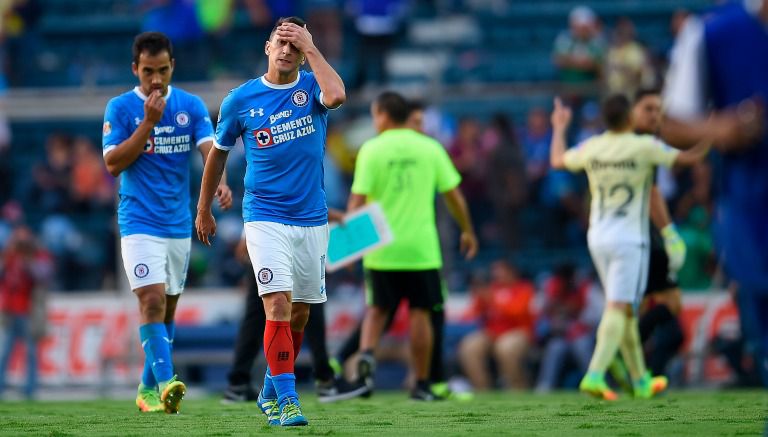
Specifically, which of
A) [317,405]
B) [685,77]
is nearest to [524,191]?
[317,405]

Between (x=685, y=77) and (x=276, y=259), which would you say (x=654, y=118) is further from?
(x=685, y=77)

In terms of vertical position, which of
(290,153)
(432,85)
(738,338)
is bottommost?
(738,338)

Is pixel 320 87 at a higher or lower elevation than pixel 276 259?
higher

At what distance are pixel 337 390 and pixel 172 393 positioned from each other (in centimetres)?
280

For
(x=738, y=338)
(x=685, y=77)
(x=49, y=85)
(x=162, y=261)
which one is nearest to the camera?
(x=685, y=77)

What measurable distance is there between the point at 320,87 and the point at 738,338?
8.85 m

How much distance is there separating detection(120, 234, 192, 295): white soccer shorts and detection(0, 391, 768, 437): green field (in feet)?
3.00

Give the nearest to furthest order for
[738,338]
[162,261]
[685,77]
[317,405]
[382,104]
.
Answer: [685,77], [162,261], [317,405], [382,104], [738,338]

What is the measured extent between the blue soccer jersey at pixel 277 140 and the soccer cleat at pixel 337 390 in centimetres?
347

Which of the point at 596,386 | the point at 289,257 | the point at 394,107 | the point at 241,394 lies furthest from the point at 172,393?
the point at 394,107

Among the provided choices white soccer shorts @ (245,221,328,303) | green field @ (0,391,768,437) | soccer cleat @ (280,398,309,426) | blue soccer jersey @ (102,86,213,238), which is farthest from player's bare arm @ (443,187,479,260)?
soccer cleat @ (280,398,309,426)

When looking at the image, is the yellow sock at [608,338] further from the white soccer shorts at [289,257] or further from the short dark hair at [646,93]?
the white soccer shorts at [289,257]

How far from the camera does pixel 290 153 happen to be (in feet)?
26.2

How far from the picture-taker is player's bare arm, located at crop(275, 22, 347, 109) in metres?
7.68
